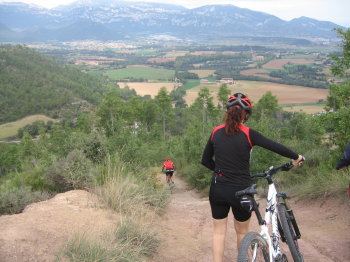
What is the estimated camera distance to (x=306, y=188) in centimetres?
794

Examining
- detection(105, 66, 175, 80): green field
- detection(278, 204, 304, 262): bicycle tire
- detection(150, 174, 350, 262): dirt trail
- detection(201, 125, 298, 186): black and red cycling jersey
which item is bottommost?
detection(105, 66, 175, 80): green field

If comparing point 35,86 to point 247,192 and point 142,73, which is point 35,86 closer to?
point 142,73

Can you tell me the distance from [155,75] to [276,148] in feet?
360

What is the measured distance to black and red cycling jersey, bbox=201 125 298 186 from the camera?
3.45m

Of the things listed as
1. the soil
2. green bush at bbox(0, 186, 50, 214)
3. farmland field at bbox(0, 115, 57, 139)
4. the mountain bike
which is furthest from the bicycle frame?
farmland field at bbox(0, 115, 57, 139)

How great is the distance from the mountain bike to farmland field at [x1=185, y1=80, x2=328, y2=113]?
5267 centimetres

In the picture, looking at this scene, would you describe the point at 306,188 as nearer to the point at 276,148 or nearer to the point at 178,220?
the point at 178,220

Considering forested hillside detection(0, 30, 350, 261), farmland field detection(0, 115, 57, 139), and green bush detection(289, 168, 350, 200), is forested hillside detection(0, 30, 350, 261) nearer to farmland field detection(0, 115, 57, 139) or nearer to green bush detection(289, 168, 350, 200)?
green bush detection(289, 168, 350, 200)

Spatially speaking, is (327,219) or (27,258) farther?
(327,219)

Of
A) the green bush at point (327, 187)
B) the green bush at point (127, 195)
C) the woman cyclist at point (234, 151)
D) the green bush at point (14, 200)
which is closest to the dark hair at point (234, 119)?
the woman cyclist at point (234, 151)

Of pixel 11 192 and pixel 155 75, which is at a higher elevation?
pixel 11 192

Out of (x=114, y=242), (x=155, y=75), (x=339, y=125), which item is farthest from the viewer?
(x=155, y=75)

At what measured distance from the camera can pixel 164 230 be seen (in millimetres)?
5953

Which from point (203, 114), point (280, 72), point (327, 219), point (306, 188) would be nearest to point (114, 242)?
point (327, 219)
